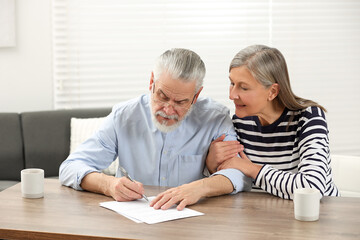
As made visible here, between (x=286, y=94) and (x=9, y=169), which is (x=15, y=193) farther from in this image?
(x=9, y=169)

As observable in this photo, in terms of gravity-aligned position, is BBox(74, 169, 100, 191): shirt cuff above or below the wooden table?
above

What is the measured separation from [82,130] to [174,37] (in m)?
1.14

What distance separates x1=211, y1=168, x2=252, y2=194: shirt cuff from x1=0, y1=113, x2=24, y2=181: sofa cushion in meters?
2.37

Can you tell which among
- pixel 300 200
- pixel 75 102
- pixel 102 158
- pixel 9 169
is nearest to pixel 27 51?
pixel 75 102

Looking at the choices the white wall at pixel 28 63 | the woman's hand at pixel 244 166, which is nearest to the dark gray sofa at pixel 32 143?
the white wall at pixel 28 63

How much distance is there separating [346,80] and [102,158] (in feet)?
9.47

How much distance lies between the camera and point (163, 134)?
2264 mm

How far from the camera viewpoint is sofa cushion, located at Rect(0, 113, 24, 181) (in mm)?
3943

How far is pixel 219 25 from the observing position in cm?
436

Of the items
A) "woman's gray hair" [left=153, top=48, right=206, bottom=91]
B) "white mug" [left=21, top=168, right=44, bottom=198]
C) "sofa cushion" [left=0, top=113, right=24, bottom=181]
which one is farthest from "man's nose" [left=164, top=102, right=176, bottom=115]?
"sofa cushion" [left=0, top=113, right=24, bottom=181]

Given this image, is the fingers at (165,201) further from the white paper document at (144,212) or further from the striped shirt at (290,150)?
the striped shirt at (290,150)

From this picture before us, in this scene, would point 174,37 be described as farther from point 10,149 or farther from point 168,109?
point 168,109

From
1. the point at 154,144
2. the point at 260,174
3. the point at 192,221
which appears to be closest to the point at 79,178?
the point at 154,144

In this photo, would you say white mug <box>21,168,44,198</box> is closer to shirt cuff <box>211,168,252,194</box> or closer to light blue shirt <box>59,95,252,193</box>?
light blue shirt <box>59,95,252,193</box>
